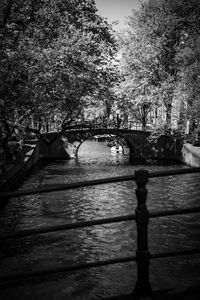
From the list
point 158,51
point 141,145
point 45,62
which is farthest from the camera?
point 141,145

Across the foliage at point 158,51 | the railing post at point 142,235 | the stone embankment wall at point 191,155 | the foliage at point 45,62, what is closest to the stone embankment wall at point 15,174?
the foliage at point 45,62

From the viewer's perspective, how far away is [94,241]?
10898mm

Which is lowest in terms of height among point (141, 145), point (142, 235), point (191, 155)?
point (191, 155)

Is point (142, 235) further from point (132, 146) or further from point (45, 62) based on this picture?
point (132, 146)

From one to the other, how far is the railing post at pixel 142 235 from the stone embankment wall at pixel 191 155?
72.9ft

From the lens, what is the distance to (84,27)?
19188 mm

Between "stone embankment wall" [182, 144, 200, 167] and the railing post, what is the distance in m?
22.2

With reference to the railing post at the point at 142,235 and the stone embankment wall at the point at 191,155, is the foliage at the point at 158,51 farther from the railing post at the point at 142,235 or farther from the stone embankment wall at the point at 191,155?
the railing post at the point at 142,235

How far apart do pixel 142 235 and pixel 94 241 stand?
811 cm

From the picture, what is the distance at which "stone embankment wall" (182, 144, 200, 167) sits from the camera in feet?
83.4

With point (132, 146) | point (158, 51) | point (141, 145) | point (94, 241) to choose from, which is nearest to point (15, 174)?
point (94, 241)

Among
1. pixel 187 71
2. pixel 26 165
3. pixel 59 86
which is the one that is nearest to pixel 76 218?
pixel 59 86

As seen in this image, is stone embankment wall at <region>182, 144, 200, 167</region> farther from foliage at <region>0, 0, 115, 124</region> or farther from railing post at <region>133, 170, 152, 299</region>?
railing post at <region>133, 170, 152, 299</region>

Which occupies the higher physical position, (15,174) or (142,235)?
(142,235)
